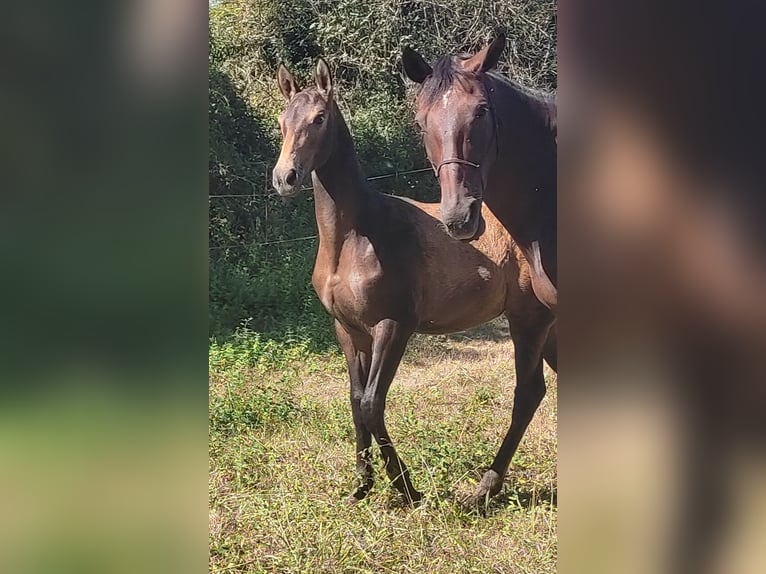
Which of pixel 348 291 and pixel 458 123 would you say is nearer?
pixel 458 123

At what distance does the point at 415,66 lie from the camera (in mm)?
2777

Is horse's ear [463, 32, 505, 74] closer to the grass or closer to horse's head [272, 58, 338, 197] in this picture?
horse's head [272, 58, 338, 197]

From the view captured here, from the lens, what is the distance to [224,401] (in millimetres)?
2996

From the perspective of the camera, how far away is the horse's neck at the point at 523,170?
9.11ft

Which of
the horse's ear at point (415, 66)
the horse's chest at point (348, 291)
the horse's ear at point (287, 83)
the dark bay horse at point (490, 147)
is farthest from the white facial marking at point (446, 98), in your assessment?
the horse's chest at point (348, 291)

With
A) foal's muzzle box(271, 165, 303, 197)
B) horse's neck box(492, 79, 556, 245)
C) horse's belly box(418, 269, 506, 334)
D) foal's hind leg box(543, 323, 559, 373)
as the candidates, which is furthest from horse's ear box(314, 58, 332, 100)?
foal's hind leg box(543, 323, 559, 373)

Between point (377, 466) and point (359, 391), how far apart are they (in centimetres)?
30

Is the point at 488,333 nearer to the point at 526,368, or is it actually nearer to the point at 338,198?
the point at 526,368

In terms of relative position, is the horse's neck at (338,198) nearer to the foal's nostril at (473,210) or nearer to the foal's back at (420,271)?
the foal's back at (420,271)

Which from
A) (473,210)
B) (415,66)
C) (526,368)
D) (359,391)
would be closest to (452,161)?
(473,210)
